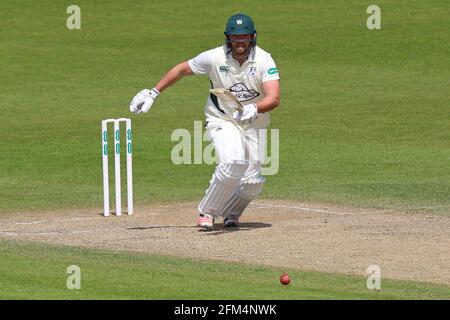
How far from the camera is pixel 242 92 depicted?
14500 mm

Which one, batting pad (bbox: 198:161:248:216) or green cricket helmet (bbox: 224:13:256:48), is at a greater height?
green cricket helmet (bbox: 224:13:256:48)

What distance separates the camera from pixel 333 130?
76.3ft

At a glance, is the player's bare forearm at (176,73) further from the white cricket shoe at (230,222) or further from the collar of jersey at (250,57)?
the white cricket shoe at (230,222)

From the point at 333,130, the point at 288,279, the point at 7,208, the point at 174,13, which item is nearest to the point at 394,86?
the point at 333,130

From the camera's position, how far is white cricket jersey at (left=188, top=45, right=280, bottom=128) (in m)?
14.4

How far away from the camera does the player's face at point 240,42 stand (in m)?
14.2

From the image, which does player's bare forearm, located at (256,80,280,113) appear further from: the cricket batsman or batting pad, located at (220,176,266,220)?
batting pad, located at (220,176,266,220)

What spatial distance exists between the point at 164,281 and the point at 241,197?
3464mm

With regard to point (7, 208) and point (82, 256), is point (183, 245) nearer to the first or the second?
point (82, 256)

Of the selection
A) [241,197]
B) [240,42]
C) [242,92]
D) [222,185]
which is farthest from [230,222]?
[240,42]

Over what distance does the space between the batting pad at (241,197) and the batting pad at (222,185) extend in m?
0.11

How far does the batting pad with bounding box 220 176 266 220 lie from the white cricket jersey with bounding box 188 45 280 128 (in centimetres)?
70

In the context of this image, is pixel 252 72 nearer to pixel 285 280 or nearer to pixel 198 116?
pixel 285 280

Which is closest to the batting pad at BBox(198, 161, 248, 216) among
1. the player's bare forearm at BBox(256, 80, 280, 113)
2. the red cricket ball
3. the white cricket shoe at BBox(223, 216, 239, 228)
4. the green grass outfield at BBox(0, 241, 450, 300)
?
the white cricket shoe at BBox(223, 216, 239, 228)
